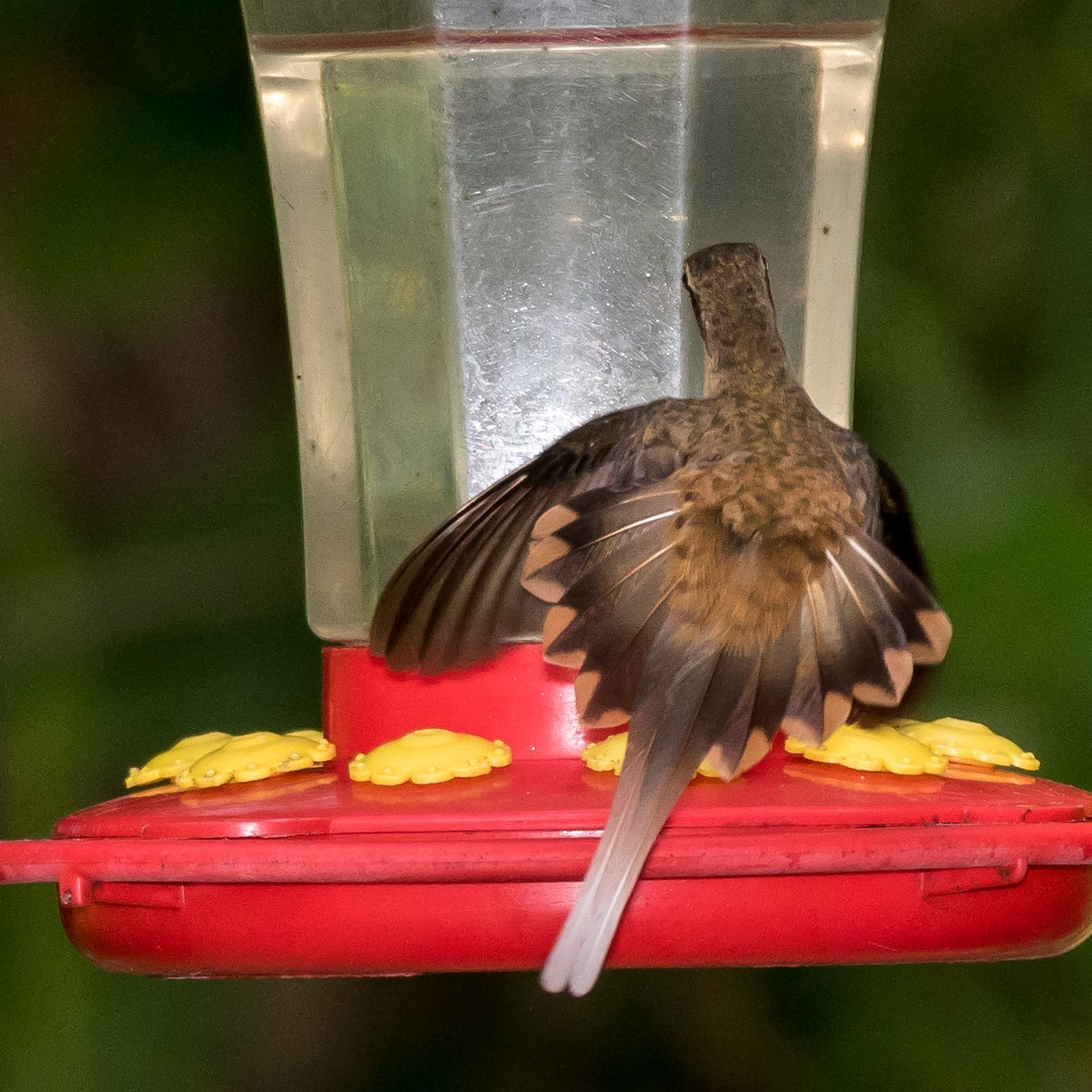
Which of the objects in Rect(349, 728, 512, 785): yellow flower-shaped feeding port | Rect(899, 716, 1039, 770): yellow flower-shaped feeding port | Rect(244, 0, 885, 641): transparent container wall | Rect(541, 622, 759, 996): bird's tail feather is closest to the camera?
Rect(541, 622, 759, 996): bird's tail feather

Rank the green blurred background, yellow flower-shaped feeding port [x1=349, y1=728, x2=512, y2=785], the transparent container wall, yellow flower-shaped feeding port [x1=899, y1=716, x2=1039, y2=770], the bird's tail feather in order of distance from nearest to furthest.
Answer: the bird's tail feather
yellow flower-shaped feeding port [x1=349, y1=728, x2=512, y2=785]
yellow flower-shaped feeding port [x1=899, y1=716, x2=1039, y2=770]
the transparent container wall
the green blurred background

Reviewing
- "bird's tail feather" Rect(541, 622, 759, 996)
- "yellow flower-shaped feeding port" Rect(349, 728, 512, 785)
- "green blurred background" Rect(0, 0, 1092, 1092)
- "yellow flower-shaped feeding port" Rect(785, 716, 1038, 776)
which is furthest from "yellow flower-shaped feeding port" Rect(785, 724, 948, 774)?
"green blurred background" Rect(0, 0, 1092, 1092)

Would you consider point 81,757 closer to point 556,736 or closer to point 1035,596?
point 556,736

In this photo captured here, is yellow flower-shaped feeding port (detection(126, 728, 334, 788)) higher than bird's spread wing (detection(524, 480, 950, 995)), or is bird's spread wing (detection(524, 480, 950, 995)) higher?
bird's spread wing (detection(524, 480, 950, 995))

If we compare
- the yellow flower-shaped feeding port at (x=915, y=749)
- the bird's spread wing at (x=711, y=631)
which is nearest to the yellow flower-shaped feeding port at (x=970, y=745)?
the yellow flower-shaped feeding port at (x=915, y=749)

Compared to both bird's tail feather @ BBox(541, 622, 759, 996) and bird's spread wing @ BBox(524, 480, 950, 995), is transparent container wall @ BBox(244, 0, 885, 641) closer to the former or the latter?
bird's spread wing @ BBox(524, 480, 950, 995)

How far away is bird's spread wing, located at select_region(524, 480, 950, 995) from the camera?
5.46 ft

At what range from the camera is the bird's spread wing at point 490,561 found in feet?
5.81

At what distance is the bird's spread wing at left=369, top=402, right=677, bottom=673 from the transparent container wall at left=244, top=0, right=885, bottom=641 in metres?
0.27

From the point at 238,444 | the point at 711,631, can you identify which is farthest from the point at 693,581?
the point at 238,444

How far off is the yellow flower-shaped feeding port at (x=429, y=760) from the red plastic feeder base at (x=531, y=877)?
0.03m

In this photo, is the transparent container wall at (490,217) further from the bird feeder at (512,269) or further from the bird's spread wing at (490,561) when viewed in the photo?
the bird's spread wing at (490,561)

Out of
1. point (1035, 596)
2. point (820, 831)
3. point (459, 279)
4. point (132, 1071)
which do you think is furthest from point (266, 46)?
point (132, 1071)

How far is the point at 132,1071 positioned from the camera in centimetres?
322
